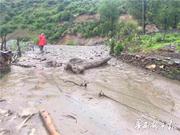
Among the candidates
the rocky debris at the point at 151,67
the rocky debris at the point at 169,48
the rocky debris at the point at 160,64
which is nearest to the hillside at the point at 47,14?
the rocky debris at the point at 160,64

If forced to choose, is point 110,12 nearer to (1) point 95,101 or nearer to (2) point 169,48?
(2) point 169,48

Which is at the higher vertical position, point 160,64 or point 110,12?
point 110,12

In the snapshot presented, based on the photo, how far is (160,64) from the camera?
2017cm

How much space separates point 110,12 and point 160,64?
30579 mm

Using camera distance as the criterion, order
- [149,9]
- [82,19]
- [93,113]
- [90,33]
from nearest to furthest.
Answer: [93,113]
[149,9]
[90,33]
[82,19]

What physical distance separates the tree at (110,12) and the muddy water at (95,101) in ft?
95.3

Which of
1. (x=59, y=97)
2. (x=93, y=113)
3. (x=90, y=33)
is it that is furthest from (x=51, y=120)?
(x=90, y=33)

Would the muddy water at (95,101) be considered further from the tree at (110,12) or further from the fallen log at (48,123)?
the tree at (110,12)

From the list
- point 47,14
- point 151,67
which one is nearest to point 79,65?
point 151,67

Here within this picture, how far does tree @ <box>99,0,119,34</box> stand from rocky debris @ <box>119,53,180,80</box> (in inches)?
1053

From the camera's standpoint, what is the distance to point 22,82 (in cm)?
1853

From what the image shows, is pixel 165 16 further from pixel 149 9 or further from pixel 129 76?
pixel 129 76

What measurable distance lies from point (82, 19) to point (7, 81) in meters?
44.5

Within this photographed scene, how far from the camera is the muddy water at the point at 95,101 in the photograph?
38.2 ft
